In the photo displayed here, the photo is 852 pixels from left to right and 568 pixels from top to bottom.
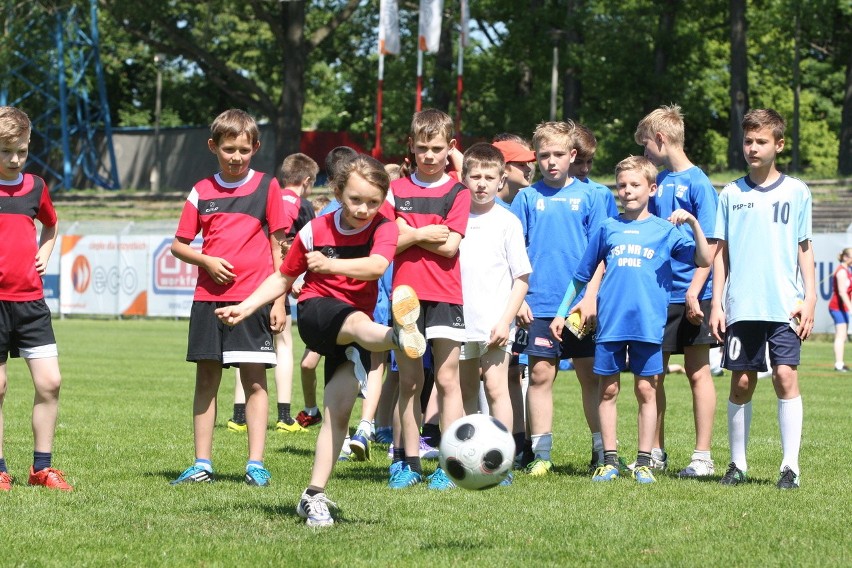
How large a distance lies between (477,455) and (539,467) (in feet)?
8.29

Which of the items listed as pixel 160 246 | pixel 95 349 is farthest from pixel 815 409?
pixel 160 246

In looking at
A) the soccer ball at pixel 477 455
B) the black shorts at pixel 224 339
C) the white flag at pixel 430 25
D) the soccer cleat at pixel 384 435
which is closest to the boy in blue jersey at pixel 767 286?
the soccer ball at pixel 477 455

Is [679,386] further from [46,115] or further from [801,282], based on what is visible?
[46,115]

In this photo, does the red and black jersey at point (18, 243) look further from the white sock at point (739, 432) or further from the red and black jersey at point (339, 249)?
the white sock at point (739, 432)

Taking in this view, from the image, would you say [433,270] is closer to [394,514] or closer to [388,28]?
[394,514]

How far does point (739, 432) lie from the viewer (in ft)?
24.6

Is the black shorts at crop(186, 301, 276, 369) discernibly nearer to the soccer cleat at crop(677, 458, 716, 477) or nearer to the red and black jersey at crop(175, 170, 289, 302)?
the red and black jersey at crop(175, 170, 289, 302)

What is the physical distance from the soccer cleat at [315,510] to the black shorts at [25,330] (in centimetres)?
197

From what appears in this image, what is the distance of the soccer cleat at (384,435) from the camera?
9773 millimetres

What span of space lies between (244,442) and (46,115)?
4839cm

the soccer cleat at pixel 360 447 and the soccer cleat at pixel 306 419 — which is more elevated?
the soccer cleat at pixel 360 447

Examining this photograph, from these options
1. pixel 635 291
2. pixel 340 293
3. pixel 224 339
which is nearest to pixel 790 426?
pixel 635 291

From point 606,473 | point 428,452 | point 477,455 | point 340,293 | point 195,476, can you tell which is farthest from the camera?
point 428,452

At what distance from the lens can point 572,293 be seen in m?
7.75
